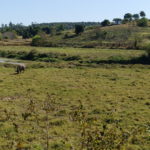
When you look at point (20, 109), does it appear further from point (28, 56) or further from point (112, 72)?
point (28, 56)

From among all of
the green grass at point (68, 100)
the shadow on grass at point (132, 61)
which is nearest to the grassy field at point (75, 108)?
the green grass at point (68, 100)

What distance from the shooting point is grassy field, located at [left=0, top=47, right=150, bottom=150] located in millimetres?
11417

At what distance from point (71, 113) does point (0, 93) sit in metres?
7.69

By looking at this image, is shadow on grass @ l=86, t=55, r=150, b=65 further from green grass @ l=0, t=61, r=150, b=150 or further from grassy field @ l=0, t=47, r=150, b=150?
green grass @ l=0, t=61, r=150, b=150

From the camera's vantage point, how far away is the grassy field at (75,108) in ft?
37.5

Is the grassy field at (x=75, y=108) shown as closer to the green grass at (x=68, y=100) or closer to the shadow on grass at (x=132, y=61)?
the green grass at (x=68, y=100)

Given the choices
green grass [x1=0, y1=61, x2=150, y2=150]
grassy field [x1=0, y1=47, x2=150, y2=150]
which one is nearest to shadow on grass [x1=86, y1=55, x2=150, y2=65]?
grassy field [x1=0, y1=47, x2=150, y2=150]

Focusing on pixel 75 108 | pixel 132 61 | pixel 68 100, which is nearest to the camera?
pixel 75 108

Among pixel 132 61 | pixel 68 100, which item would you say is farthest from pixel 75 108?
pixel 132 61

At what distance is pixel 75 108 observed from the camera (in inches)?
723

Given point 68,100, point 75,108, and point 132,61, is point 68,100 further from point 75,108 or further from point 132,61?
point 132,61

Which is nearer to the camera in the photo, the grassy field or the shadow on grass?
the grassy field

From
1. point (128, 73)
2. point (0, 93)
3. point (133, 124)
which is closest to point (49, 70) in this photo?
point (128, 73)

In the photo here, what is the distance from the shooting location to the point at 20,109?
1833cm
